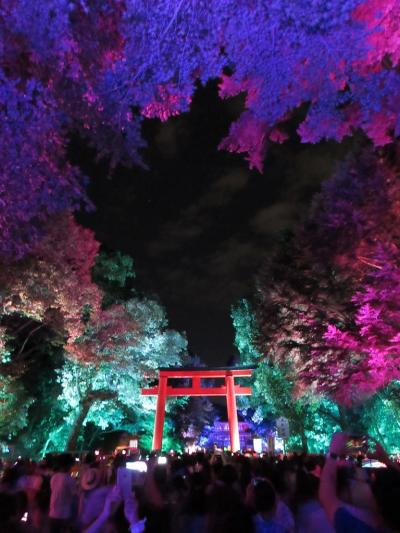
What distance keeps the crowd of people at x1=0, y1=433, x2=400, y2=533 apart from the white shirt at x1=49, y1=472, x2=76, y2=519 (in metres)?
0.01

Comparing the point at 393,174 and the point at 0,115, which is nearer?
the point at 0,115

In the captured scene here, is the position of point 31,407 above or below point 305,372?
above

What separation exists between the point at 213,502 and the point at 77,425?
21.2 metres

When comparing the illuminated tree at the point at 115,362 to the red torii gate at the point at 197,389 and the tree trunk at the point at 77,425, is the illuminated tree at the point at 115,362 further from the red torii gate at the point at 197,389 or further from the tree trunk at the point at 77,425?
the red torii gate at the point at 197,389

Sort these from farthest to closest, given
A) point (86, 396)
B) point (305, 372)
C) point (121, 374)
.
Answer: point (121, 374), point (86, 396), point (305, 372)

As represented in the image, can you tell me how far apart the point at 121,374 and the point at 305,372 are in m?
13.7

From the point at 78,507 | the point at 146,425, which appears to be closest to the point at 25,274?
the point at 78,507

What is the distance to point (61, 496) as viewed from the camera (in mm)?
5449

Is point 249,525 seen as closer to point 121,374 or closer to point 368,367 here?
point 368,367

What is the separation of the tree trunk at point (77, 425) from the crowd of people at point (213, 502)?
17.0 m

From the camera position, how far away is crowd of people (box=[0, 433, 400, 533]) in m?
2.84

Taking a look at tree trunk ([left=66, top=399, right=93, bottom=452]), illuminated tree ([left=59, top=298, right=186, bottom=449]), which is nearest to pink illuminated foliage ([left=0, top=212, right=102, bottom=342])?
illuminated tree ([left=59, top=298, right=186, bottom=449])

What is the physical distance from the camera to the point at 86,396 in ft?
75.8

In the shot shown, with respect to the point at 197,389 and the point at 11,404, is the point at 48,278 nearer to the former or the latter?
the point at 11,404
